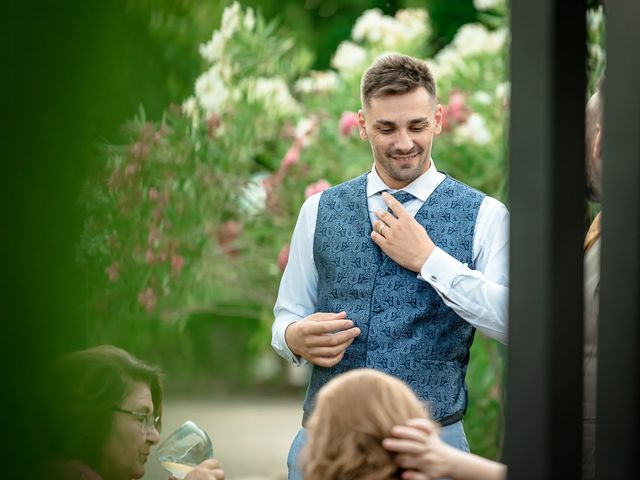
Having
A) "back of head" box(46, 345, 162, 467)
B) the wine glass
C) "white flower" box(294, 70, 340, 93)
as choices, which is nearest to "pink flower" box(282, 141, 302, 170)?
"white flower" box(294, 70, 340, 93)

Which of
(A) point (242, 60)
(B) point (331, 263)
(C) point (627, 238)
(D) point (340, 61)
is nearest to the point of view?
(C) point (627, 238)

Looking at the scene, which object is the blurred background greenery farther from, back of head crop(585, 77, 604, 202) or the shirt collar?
back of head crop(585, 77, 604, 202)

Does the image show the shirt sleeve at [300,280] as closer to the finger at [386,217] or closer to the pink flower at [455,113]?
the finger at [386,217]

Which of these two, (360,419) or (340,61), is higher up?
(340,61)

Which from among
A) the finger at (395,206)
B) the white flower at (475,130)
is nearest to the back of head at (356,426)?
the finger at (395,206)

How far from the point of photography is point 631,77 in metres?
1.21

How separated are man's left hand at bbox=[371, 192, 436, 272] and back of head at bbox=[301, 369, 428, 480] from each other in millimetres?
550

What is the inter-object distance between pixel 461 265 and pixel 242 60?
8.93 ft

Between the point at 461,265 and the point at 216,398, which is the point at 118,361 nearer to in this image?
the point at 461,265

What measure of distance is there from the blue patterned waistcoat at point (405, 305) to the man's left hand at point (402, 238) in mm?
57

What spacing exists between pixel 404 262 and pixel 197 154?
1.96 m

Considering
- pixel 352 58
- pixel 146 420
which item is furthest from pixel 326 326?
pixel 352 58

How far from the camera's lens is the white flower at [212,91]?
4004 mm

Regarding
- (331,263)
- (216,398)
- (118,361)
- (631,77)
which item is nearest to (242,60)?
(331,263)
